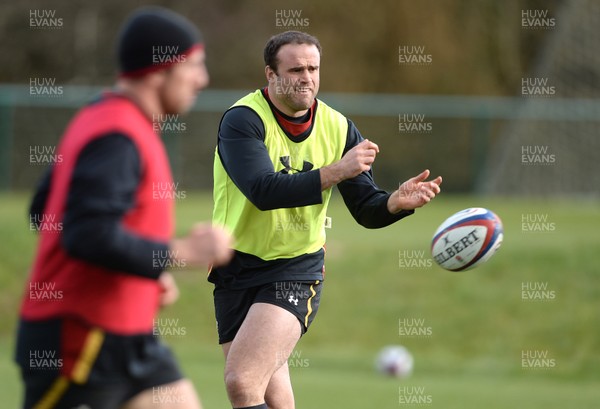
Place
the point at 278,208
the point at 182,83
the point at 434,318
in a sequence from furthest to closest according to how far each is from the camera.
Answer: the point at 434,318 < the point at 278,208 < the point at 182,83

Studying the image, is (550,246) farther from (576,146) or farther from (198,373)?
(576,146)

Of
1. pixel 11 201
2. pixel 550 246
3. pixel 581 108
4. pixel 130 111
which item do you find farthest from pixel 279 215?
pixel 581 108

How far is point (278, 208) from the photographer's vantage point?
611 cm

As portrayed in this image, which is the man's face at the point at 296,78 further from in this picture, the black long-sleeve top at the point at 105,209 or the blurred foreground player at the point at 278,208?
the black long-sleeve top at the point at 105,209

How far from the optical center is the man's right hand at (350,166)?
19.3 ft

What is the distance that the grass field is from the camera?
12.9 metres

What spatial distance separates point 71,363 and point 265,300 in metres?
2.28

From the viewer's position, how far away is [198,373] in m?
12.8

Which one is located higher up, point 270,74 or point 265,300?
point 270,74

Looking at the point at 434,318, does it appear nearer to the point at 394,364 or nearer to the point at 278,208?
the point at 394,364

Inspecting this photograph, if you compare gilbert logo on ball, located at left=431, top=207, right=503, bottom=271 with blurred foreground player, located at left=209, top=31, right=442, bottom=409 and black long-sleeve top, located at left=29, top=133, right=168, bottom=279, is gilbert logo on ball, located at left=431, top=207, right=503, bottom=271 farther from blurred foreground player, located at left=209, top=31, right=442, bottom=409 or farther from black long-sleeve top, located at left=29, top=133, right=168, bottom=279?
black long-sleeve top, located at left=29, top=133, right=168, bottom=279

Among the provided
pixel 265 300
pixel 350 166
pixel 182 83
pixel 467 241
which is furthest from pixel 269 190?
pixel 182 83

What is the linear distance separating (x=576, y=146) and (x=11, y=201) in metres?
12.3

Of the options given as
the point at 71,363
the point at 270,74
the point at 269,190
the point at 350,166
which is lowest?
the point at 71,363
